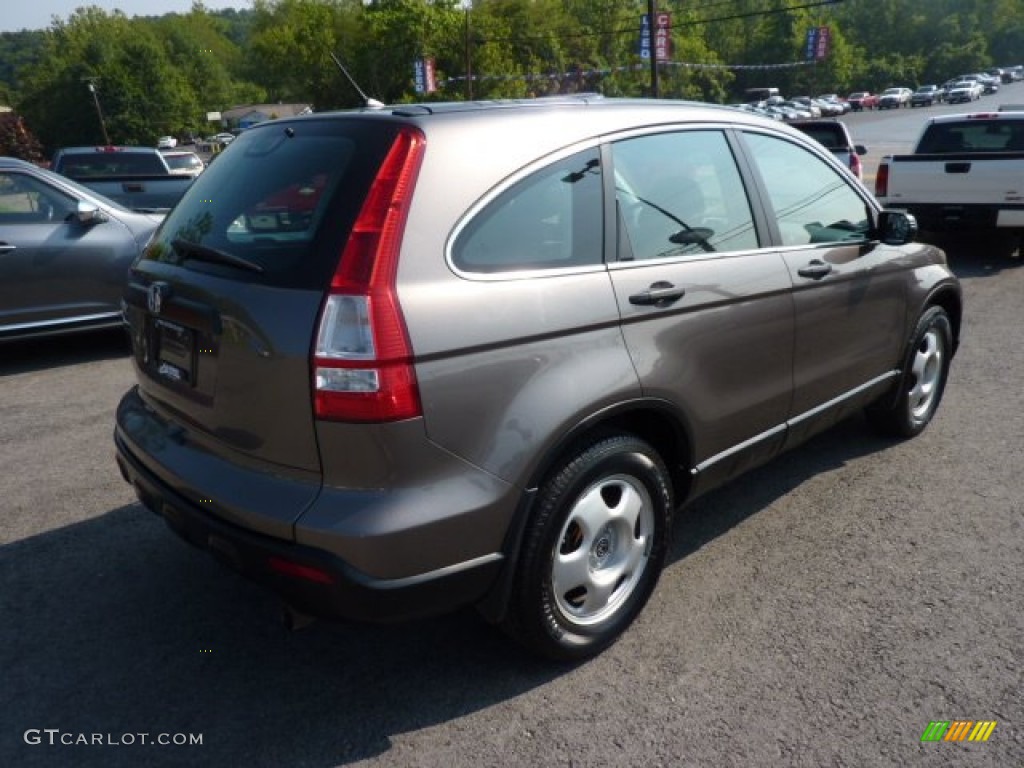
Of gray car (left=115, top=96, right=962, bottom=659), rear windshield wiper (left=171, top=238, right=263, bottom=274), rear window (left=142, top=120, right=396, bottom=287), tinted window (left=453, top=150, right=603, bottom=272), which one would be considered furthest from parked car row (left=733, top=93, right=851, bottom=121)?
rear windshield wiper (left=171, top=238, right=263, bottom=274)

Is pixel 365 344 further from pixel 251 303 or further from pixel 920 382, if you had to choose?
pixel 920 382

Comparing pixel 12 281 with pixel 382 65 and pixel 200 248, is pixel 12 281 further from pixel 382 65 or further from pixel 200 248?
pixel 382 65

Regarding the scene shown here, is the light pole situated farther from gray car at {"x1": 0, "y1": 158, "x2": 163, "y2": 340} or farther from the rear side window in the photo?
gray car at {"x1": 0, "y1": 158, "x2": 163, "y2": 340}

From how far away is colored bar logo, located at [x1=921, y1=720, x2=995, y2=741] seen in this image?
2.43m

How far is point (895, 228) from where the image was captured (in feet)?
13.0

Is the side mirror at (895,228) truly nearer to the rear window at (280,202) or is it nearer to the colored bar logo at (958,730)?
the colored bar logo at (958,730)

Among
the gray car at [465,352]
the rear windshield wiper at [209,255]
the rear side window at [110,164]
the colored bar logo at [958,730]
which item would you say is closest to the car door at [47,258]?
the gray car at [465,352]

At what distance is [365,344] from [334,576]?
62cm

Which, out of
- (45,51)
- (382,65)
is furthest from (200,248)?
(45,51)

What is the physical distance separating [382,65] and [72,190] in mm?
63407

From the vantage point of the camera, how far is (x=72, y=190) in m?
6.75

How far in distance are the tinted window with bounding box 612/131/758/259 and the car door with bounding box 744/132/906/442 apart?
0.22 m

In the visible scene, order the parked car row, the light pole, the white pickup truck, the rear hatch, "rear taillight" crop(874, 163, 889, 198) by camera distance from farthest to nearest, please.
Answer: the light pole → the parked car row → "rear taillight" crop(874, 163, 889, 198) → the white pickup truck → the rear hatch

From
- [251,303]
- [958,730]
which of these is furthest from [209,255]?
[958,730]
